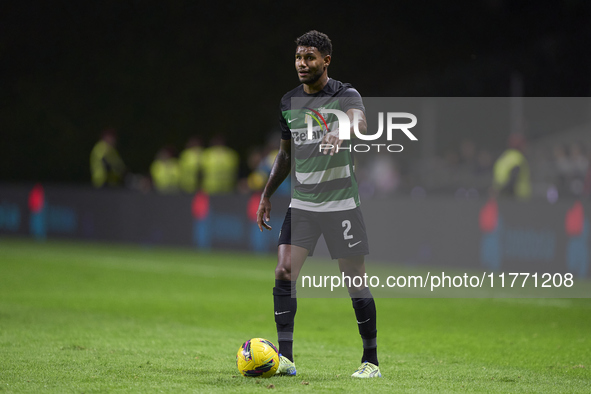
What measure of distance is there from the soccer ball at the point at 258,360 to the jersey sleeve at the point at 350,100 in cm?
162

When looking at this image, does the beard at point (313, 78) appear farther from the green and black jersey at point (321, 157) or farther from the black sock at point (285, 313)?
the black sock at point (285, 313)

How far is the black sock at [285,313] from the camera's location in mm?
5823

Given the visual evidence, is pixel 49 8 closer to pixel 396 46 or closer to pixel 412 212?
pixel 396 46

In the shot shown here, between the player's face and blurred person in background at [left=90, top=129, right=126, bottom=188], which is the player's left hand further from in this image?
blurred person in background at [left=90, top=129, right=126, bottom=188]

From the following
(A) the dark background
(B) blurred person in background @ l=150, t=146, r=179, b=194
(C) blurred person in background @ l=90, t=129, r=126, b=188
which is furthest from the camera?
(A) the dark background

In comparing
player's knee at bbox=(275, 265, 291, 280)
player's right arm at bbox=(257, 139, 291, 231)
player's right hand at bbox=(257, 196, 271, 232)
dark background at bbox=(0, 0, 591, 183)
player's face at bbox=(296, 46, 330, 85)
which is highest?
dark background at bbox=(0, 0, 591, 183)

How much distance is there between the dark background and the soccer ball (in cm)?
2000

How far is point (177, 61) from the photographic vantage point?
1141 inches

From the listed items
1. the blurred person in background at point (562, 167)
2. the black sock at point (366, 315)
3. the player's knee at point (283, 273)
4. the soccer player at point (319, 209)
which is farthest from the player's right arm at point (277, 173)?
the blurred person in background at point (562, 167)

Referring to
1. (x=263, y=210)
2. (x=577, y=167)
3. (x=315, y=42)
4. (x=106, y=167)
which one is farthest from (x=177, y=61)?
(x=315, y=42)

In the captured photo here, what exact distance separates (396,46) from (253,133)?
217 inches

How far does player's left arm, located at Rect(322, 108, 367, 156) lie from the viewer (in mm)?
5301

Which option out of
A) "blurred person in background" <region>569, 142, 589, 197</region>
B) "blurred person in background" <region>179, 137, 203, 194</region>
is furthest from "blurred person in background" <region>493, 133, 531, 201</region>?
"blurred person in background" <region>179, 137, 203, 194</region>

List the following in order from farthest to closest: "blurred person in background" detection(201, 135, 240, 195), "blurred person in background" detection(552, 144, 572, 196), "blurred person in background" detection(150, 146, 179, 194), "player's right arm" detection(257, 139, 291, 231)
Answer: "blurred person in background" detection(150, 146, 179, 194) → "blurred person in background" detection(201, 135, 240, 195) → "blurred person in background" detection(552, 144, 572, 196) → "player's right arm" detection(257, 139, 291, 231)
